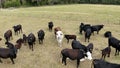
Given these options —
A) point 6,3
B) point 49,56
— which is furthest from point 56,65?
point 6,3

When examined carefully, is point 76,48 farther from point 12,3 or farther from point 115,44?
point 12,3

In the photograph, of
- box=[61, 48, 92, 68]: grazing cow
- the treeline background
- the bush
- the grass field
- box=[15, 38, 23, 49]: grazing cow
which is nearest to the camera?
box=[61, 48, 92, 68]: grazing cow

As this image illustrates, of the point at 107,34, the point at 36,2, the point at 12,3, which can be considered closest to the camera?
the point at 107,34

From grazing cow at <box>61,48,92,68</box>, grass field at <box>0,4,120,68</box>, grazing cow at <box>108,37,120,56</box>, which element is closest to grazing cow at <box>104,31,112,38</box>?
grass field at <box>0,4,120,68</box>

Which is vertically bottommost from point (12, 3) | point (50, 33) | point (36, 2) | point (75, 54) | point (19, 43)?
point (36, 2)

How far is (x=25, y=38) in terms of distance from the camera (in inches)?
886

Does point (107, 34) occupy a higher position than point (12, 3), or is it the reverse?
point (107, 34)

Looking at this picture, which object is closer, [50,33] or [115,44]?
[115,44]

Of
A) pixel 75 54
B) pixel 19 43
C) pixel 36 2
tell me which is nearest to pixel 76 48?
pixel 75 54

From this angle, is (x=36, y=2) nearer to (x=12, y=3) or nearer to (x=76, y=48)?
(x=12, y=3)

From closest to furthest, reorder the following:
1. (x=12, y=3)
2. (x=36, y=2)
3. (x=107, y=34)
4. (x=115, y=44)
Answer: (x=115, y=44) → (x=107, y=34) → (x=12, y=3) → (x=36, y=2)

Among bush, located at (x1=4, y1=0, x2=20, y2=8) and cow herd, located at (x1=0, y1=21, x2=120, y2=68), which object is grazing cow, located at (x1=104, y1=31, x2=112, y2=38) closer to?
cow herd, located at (x1=0, y1=21, x2=120, y2=68)

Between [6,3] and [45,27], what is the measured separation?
105 feet

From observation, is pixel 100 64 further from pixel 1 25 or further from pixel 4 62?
pixel 1 25
